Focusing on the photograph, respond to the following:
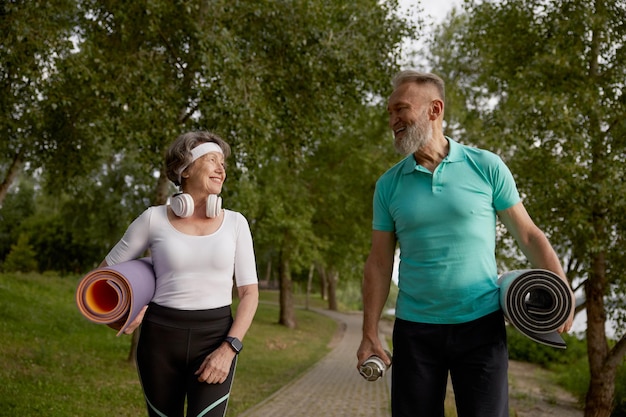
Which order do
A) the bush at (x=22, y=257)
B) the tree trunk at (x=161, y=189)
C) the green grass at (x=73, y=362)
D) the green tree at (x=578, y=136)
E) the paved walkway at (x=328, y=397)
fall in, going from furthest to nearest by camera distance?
1. the bush at (x=22, y=257)
2. the tree trunk at (x=161, y=189)
3. the paved walkway at (x=328, y=397)
4. the green tree at (x=578, y=136)
5. the green grass at (x=73, y=362)

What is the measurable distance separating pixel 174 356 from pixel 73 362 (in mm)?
9854

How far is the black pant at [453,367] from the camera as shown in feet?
9.34

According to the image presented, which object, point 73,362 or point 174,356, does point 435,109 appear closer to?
point 174,356

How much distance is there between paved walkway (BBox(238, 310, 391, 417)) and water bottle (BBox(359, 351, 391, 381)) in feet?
22.3

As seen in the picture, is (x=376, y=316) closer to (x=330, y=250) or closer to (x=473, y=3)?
(x=473, y=3)

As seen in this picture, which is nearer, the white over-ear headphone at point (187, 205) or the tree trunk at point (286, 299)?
the white over-ear headphone at point (187, 205)

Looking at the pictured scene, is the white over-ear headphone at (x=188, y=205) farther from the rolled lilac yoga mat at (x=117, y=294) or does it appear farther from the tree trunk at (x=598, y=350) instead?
the tree trunk at (x=598, y=350)

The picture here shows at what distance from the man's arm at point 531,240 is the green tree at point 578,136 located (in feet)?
23.4

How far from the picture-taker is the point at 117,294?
116 inches

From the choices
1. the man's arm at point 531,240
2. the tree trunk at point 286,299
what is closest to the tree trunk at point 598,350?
the man's arm at point 531,240

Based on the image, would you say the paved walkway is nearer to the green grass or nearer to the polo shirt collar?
the green grass

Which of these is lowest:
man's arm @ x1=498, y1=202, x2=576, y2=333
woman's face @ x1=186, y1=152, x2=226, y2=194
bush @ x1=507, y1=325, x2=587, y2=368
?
bush @ x1=507, y1=325, x2=587, y2=368

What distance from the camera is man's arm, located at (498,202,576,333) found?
2.88m

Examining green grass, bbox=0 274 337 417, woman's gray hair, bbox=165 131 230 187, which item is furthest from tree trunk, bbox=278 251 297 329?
woman's gray hair, bbox=165 131 230 187
